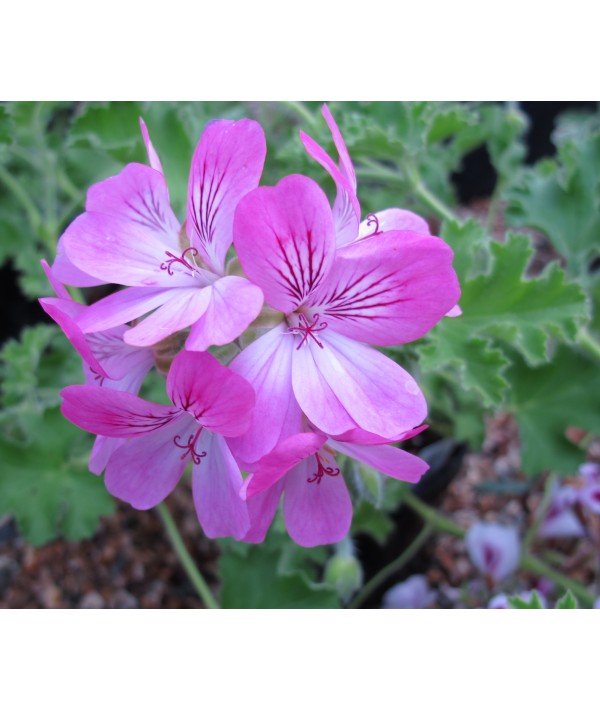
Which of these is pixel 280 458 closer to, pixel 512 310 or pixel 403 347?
pixel 403 347

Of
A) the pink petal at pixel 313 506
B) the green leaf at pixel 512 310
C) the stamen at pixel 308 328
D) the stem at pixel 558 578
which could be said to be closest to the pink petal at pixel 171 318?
the stamen at pixel 308 328

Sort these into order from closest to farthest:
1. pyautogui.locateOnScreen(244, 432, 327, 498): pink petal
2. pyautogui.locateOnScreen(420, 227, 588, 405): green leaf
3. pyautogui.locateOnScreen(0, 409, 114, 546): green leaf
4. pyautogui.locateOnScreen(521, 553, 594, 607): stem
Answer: pyautogui.locateOnScreen(244, 432, 327, 498): pink petal < pyautogui.locateOnScreen(420, 227, 588, 405): green leaf < pyautogui.locateOnScreen(0, 409, 114, 546): green leaf < pyautogui.locateOnScreen(521, 553, 594, 607): stem

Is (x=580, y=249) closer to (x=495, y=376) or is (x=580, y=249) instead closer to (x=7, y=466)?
(x=495, y=376)

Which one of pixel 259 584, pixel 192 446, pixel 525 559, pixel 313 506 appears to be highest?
pixel 192 446

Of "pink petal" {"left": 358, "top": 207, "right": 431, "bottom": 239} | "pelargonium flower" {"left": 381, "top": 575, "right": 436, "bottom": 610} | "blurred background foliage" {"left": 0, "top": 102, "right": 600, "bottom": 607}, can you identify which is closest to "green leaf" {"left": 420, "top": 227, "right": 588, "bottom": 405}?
"blurred background foliage" {"left": 0, "top": 102, "right": 600, "bottom": 607}

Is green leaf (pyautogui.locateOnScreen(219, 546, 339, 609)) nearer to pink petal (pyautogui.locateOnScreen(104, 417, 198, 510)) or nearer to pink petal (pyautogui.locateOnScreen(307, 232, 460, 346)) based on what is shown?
pink petal (pyautogui.locateOnScreen(104, 417, 198, 510))

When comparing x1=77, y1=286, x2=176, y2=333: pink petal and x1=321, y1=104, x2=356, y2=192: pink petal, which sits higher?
x1=321, y1=104, x2=356, y2=192: pink petal

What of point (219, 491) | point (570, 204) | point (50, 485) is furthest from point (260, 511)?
point (570, 204)

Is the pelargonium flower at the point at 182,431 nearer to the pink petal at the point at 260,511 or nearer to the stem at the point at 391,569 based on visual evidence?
the pink petal at the point at 260,511
